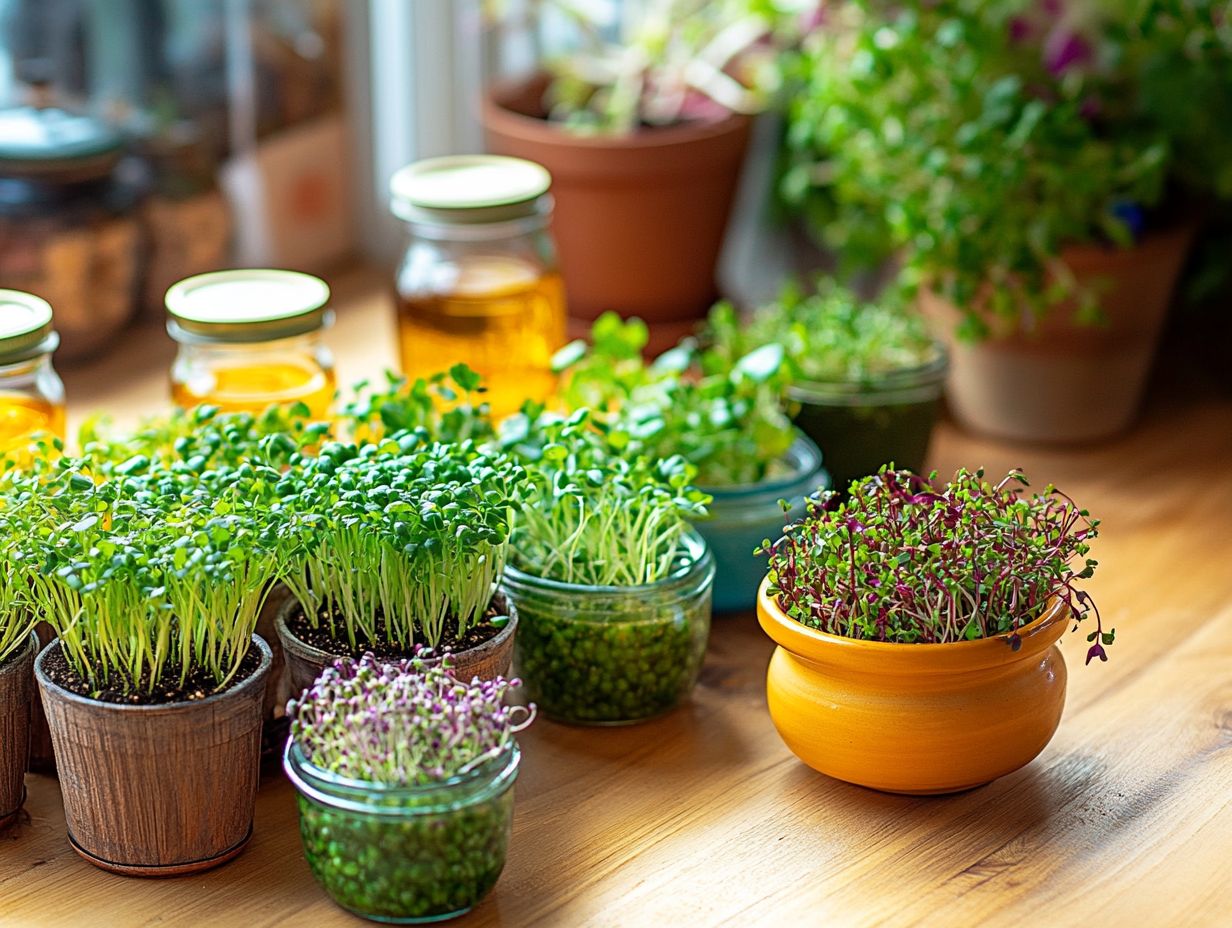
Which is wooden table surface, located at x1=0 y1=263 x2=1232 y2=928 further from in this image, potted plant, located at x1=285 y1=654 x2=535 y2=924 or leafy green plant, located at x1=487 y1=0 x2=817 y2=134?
leafy green plant, located at x1=487 y1=0 x2=817 y2=134

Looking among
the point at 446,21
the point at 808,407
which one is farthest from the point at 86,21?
the point at 808,407

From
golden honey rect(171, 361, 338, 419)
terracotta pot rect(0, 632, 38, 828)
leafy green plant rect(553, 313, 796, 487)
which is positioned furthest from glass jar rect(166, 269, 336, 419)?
terracotta pot rect(0, 632, 38, 828)

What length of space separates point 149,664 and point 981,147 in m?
0.97

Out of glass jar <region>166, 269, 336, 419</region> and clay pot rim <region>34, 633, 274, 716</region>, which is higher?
glass jar <region>166, 269, 336, 419</region>

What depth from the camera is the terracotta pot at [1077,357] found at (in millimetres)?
1728

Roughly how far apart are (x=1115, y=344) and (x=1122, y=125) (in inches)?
9.4

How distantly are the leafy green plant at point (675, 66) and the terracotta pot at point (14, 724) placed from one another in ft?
3.48

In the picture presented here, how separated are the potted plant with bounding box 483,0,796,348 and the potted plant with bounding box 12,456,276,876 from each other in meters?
0.87

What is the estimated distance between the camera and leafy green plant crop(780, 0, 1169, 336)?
5.29ft

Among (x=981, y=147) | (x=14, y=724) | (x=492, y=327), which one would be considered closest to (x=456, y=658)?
(x=14, y=724)

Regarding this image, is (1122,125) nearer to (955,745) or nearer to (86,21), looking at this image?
(955,745)

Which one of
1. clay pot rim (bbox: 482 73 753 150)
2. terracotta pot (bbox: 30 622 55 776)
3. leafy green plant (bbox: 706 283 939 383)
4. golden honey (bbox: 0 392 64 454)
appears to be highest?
clay pot rim (bbox: 482 73 753 150)

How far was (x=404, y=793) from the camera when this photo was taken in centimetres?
97

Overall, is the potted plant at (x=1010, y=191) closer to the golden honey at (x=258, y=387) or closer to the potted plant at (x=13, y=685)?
the golden honey at (x=258, y=387)
